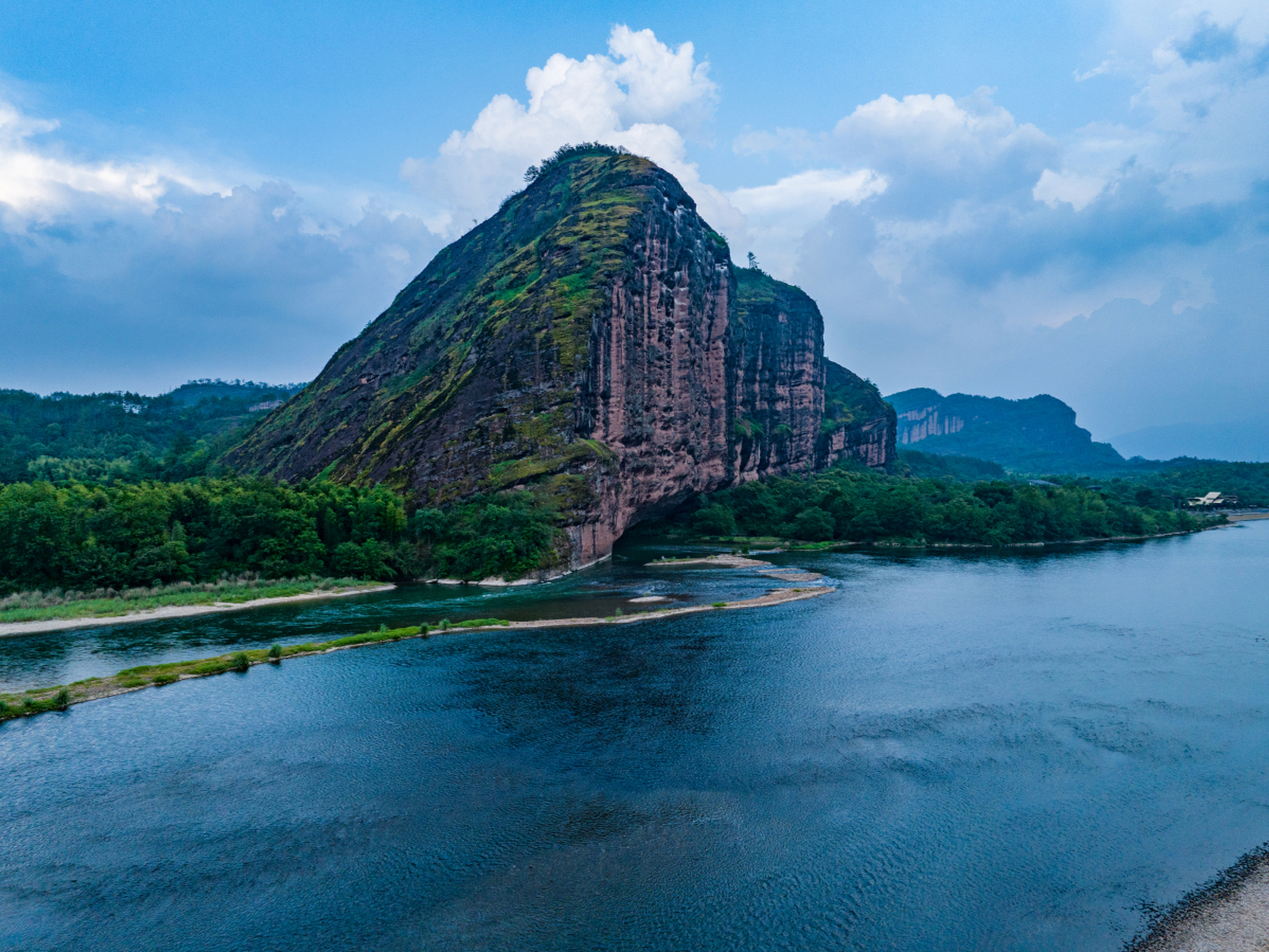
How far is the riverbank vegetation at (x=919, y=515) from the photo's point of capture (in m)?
85.2

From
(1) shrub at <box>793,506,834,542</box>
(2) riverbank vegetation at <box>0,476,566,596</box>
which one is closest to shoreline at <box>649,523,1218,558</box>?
(1) shrub at <box>793,506,834,542</box>

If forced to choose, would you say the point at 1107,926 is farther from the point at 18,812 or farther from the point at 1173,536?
the point at 1173,536

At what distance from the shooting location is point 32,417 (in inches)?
4781

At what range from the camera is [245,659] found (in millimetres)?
33125

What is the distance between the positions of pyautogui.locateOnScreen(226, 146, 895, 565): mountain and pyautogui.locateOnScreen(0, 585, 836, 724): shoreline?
19.7m

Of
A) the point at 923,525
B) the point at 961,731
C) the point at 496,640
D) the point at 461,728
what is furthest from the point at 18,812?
the point at 923,525

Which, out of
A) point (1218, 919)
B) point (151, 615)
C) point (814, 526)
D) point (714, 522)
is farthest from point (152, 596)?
point (814, 526)

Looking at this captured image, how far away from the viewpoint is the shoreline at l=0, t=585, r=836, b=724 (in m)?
27.4

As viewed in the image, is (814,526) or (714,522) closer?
(814,526)

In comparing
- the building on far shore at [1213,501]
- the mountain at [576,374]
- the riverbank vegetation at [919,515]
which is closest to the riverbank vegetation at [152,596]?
the mountain at [576,374]

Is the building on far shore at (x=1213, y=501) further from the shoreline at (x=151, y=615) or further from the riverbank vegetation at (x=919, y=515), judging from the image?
the shoreline at (x=151, y=615)

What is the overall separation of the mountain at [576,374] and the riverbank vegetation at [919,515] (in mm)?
5722

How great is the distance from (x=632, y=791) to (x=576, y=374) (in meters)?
50.3

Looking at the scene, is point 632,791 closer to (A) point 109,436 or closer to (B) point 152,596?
(B) point 152,596
